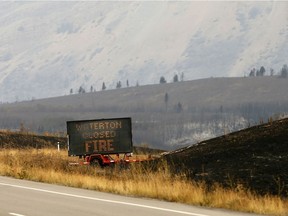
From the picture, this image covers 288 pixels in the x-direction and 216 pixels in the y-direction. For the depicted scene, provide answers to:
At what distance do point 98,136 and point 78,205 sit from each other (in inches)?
687

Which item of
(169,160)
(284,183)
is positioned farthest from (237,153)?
(284,183)

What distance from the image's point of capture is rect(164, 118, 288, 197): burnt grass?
20.4m

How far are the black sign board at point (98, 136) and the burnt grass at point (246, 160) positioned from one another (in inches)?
130

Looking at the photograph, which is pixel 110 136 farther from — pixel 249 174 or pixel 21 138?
pixel 21 138

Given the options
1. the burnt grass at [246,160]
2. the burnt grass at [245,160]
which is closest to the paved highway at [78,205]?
the burnt grass at [246,160]

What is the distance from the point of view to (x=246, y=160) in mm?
24625

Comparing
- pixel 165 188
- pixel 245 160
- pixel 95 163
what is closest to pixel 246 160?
pixel 245 160

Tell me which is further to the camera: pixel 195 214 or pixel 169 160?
pixel 169 160

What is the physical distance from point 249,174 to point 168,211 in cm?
742

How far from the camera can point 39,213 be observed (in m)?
14.5

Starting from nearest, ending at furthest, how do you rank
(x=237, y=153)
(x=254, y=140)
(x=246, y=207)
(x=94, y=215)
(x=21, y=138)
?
Result: (x=94, y=215) < (x=246, y=207) < (x=237, y=153) < (x=254, y=140) < (x=21, y=138)

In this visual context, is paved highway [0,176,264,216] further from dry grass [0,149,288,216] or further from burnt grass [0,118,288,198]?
burnt grass [0,118,288,198]

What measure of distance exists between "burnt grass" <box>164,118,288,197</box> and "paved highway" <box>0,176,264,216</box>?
8.88 ft

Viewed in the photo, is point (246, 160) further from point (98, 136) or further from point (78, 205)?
point (98, 136)
